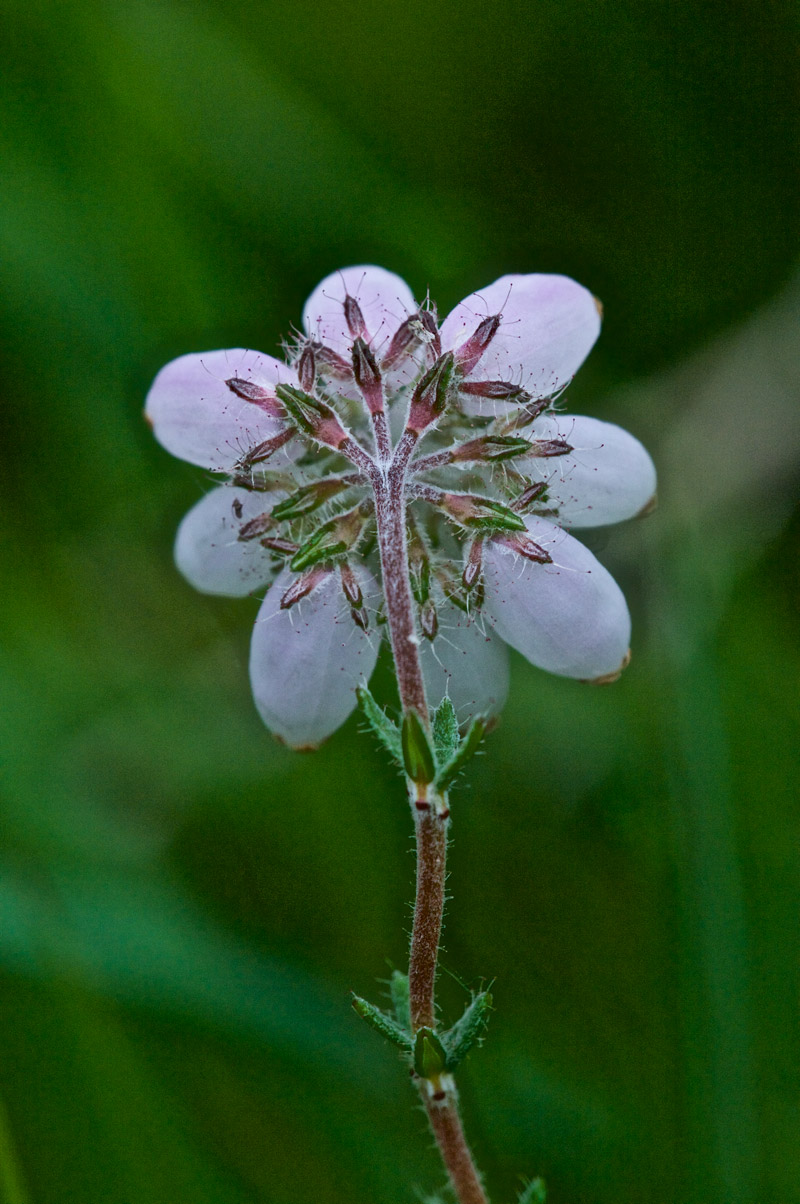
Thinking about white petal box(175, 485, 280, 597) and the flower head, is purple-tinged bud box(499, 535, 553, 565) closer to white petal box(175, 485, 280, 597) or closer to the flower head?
the flower head

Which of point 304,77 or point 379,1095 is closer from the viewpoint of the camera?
point 379,1095

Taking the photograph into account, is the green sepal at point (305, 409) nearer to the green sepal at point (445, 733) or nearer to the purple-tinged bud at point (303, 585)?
the purple-tinged bud at point (303, 585)

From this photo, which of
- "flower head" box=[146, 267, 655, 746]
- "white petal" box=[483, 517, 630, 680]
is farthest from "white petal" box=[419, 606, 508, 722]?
"white petal" box=[483, 517, 630, 680]

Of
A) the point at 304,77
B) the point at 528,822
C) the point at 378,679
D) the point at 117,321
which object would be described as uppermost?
the point at 304,77

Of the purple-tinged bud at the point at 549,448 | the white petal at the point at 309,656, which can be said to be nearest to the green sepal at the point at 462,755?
the white petal at the point at 309,656

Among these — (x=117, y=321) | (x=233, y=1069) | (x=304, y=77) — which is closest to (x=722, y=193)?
(x=304, y=77)

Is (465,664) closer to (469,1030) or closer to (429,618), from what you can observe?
(429,618)

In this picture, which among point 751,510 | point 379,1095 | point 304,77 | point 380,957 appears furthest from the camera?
point 304,77

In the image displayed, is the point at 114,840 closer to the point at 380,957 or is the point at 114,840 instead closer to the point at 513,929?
the point at 380,957
